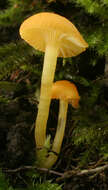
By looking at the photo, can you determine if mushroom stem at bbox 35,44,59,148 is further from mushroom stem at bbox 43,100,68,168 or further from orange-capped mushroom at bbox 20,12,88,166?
mushroom stem at bbox 43,100,68,168

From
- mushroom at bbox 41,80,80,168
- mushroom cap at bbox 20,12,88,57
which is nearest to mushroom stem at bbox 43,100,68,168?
mushroom at bbox 41,80,80,168

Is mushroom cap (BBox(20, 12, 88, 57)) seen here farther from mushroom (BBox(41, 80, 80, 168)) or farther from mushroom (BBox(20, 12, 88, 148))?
mushroom (BBox(41, 80, 80, 168))

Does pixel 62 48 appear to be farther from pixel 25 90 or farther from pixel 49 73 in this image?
pixel 25 90

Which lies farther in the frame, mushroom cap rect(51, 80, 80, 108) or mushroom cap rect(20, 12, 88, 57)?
mushroom cap rect(51, 80, 80, 108)

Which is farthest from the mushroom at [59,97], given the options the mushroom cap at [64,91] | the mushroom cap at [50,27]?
the mushroom cap at [50,27]

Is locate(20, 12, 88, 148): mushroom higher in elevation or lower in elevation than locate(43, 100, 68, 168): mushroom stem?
higher

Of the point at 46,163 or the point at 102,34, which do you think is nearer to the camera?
the point at 46,163

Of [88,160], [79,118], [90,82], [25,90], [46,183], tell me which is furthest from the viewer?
[25,90]

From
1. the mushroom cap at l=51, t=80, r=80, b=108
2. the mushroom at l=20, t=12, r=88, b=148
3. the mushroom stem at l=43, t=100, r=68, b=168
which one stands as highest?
the mushroom at l=20, t=12, r=88, b=148

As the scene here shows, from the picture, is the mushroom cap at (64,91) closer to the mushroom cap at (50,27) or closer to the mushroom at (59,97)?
the mushroom at (59,97)

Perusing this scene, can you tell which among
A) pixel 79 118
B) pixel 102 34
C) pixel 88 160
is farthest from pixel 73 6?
pixel 88 160
